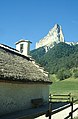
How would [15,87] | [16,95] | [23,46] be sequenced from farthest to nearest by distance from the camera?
[23,46]
[16,95]
[15,87]

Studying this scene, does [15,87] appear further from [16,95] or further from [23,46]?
[23,46]

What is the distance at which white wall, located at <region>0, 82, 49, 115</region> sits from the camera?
55.4 ft

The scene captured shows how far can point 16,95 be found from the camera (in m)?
18.7

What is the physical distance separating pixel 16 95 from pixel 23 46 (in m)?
12.2

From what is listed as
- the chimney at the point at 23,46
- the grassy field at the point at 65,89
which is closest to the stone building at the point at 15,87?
the chimney at the point at 23,46

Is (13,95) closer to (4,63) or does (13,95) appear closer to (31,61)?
Result: (4,63)

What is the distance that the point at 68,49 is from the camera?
655ft

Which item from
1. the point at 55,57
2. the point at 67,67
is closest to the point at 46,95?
the point at 67,67

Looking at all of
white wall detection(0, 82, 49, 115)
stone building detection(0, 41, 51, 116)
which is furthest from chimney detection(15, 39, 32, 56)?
white wall detection(0, 82, 49, 115)

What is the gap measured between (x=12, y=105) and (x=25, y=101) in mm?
2499

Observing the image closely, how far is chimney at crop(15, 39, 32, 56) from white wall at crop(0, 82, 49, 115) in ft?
23.2

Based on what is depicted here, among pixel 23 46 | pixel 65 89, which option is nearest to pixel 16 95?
pixel 23 46

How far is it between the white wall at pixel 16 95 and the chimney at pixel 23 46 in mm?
7070

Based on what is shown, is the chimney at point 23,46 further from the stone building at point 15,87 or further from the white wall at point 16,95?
the white wall at point 16,95
